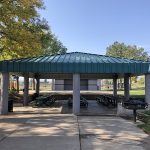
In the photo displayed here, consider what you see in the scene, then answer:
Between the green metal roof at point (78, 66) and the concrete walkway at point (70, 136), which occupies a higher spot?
the green metal roof at point (78, 66)

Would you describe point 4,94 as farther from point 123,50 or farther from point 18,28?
point 123,50

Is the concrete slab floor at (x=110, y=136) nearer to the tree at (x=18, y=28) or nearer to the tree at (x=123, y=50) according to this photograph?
the tree at (x=18, y=28)

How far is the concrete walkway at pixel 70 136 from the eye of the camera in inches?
447

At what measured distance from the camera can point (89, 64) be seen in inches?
886

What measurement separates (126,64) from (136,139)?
10.3 metres

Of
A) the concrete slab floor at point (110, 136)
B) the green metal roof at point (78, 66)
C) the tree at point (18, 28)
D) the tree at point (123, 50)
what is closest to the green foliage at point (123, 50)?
the tree at point (123, 50)

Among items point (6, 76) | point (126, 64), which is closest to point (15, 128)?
point (6, 76)

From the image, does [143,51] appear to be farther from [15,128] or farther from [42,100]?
[15,128]

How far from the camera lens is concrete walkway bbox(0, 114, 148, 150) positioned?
11.4m

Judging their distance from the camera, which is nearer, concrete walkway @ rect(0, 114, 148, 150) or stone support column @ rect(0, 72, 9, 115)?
concrete walkway @ rect(0, 114, 148, 150)

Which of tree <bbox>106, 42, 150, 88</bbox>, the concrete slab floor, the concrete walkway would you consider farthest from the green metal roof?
tree <bbox>106, 42, 150, 88</bbox>

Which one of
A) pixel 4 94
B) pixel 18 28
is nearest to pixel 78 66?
pixel 4 94

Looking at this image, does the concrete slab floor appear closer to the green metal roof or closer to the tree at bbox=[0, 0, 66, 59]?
the green metal roof

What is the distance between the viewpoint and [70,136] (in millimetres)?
13281
